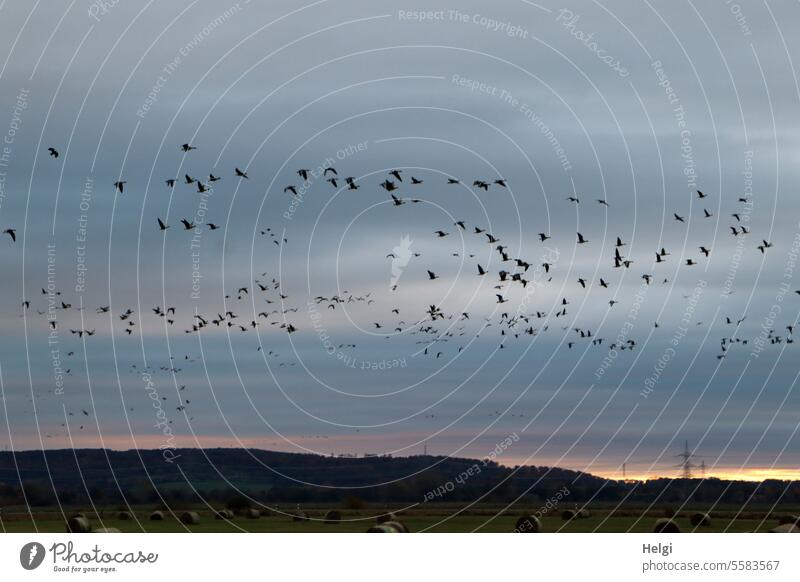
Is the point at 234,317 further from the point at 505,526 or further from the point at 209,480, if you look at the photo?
the point at 209,480

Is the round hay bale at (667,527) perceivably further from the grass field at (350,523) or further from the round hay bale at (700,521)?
the round hay bale at (700,521)

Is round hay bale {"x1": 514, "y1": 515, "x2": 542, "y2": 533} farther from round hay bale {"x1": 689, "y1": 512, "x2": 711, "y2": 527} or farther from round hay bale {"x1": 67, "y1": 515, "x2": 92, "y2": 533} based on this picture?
round hay bale {"x1": 67, "y1": 515, "x2": 92, "y2": 533}

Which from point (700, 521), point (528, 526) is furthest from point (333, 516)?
point (700, 521)

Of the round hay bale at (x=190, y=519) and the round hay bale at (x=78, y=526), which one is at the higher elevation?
the round hay bale at (x=190, y=519)

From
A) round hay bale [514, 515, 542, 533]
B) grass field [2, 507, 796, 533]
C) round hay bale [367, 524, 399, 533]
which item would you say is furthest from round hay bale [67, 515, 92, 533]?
round hay bale [514, 515, 542, 533]

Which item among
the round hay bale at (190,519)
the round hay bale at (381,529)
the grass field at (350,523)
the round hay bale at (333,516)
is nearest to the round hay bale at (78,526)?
the grass field at (350,523)

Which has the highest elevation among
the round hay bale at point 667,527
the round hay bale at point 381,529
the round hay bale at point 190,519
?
the round hay bale at point 190,519
